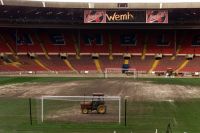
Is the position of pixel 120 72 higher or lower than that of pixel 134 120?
lower

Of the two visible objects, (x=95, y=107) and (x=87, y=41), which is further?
(x=87, y=41)

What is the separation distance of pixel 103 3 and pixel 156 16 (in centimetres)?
1360

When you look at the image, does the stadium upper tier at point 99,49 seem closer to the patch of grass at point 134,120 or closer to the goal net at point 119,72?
the goal net at point 119,72

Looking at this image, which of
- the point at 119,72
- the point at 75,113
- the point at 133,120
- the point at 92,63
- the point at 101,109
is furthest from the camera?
the point at 92,63

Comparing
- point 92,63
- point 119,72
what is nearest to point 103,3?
point 92,63

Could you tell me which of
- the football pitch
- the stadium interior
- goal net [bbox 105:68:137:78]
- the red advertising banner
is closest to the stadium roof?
the stadium interior

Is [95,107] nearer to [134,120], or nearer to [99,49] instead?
[134,120]

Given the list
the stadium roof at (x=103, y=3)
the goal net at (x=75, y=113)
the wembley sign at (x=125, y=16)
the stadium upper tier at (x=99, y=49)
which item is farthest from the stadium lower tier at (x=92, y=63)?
the goal net at (x=75, y=113)

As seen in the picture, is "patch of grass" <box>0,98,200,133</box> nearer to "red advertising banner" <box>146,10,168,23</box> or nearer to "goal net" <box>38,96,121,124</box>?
"goal net" <box>38,96,121,124</box>

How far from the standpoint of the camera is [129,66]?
87.2 m

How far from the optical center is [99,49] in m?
91.2

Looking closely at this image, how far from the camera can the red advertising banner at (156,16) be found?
84188 millimetres

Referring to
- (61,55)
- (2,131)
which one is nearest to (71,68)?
(61,55)

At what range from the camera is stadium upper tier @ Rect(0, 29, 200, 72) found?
86562 mm
